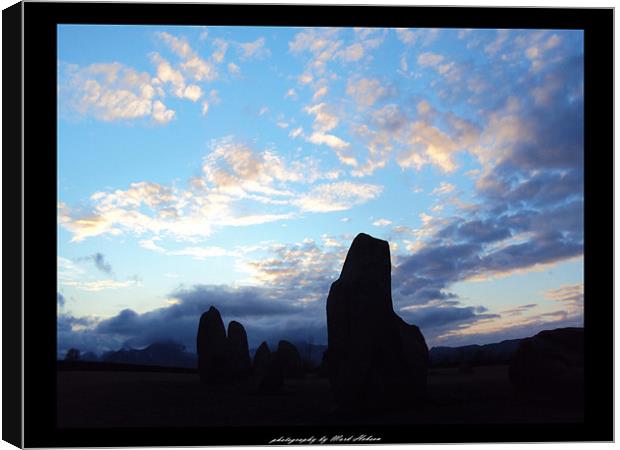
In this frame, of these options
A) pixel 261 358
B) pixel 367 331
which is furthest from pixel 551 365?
pixel 261 358

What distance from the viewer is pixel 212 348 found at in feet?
52.7

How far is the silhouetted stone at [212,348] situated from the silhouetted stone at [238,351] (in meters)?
0.13

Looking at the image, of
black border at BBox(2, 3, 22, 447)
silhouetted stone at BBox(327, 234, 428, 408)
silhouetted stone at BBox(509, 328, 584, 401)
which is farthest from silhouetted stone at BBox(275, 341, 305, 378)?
black border at BBox(2, 3, 22, 447)

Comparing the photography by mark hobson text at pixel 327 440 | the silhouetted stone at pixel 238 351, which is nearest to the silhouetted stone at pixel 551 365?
the photography by mark hobson text at pixel 327 440

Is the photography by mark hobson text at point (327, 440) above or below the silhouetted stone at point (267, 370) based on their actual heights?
below

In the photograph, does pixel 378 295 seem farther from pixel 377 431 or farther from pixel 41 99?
pixel 41 99

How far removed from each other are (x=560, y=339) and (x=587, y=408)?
1456 millimetres

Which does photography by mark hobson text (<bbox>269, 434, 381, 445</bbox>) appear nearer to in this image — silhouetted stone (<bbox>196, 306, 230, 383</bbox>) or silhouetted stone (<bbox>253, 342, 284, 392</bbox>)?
silhouetted stone (<bbox>253, 342, 284, 392</bbox>)

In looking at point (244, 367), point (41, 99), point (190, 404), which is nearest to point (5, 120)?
point (41, 99)

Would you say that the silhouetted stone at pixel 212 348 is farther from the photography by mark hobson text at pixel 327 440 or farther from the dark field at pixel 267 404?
the photography by mark hobson text at pixel 327 440

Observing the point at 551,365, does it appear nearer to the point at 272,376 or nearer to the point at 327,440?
the point at 327,440

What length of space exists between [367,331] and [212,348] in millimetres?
4774

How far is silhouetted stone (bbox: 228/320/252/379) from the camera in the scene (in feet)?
51.6

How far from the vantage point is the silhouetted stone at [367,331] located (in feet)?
40.8
